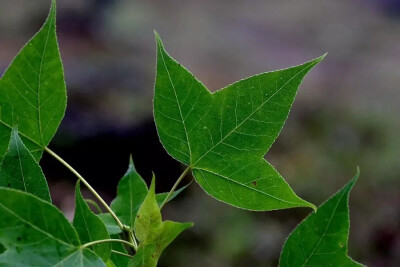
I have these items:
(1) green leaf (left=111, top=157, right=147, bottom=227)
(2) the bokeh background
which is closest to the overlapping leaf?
(1) green leaf (left=111, top=157, right=147, bottom=227)

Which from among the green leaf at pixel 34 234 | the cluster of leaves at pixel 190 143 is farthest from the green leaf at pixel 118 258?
the green leaf at pixel 34 234

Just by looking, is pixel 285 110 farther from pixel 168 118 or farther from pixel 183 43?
pixel 183 43

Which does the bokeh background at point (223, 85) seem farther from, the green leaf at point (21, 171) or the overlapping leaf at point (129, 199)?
the green leaf at point (21, 171)

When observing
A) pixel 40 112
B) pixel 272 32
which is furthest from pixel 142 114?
pixel 272 32

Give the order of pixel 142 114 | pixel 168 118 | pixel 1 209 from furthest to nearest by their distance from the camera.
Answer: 1. pixel 142 114
2. pixel 168 118
3. pixel 1 209

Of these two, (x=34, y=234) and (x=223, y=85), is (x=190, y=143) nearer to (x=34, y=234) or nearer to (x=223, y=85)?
(x=34, y=234)

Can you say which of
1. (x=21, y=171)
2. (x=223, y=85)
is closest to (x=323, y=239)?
(x=21, y=171)
